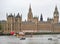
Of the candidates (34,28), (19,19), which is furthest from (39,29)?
(19,19)

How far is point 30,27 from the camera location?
83.9m

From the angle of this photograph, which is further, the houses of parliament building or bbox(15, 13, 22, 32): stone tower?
bbox(15, 13, 22, 32): stone tower

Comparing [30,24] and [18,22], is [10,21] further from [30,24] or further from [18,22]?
[30,24]

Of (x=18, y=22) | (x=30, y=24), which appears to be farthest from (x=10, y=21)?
(x=30, y=24)

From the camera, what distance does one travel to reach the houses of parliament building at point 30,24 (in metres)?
80.6

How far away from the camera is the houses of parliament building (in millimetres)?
80625

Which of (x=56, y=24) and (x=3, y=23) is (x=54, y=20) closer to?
(x=56, y=24)

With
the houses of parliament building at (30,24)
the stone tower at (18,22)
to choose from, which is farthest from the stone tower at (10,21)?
the stone tower at (18,22)

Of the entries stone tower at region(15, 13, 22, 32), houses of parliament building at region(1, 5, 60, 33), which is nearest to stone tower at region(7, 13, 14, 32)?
houses of parliament building at region(1, 5, 60, 33)

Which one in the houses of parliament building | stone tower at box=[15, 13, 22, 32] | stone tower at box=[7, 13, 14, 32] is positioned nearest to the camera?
stone tower at box=[7, 13, 14, 32]

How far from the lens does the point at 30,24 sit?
83.8 metres

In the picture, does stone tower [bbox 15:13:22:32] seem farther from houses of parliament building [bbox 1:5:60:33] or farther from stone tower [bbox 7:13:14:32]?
stone tower [bbox 7:13:14:32]

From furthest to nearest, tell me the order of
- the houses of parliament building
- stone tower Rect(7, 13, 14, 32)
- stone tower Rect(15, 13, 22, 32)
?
stone tower Rect(15, 13, 22, 32), the houses of parliament building, stone tower Rect(7, 13, 14, 32)

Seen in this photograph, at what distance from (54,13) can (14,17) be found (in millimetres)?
11761
